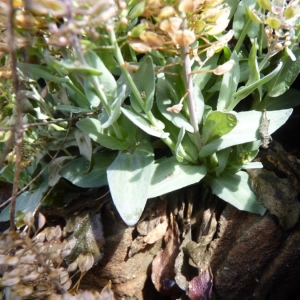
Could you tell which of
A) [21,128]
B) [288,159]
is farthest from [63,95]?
[288,159]

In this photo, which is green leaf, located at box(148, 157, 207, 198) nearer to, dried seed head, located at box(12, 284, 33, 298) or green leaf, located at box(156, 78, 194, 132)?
green leaf, located at box(156, 78, 194, 132)

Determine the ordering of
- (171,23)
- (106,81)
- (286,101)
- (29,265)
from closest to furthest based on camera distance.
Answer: (171,23)
(29,265)
(106,81)
(286,101)

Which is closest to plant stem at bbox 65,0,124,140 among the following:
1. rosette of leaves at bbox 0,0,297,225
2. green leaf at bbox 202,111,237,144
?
rosette of leaves at bbox 0,0,297,225

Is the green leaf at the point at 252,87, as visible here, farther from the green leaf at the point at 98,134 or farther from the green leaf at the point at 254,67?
the green leaf at the point at 98,134

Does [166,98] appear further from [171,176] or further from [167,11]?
[167,11]

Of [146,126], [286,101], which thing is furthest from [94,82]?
[286,101]

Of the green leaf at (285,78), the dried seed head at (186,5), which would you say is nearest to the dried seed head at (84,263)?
the dried seed head at (186,5)
